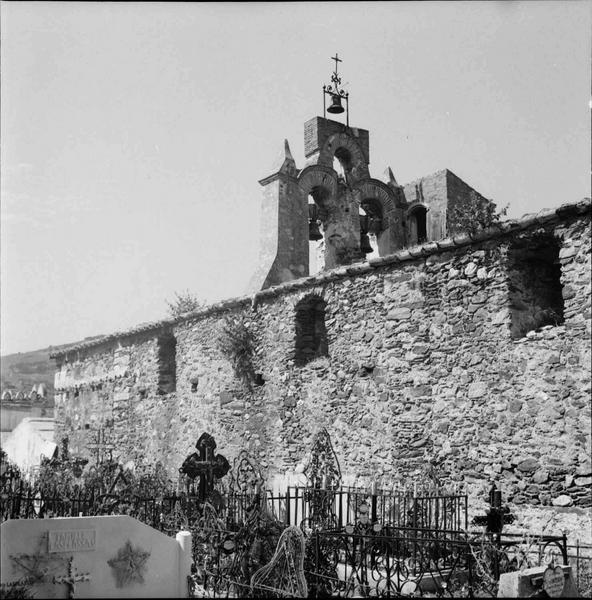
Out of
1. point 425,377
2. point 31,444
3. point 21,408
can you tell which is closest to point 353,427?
point 425,377

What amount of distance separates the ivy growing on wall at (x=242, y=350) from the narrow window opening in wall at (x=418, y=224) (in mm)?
6076

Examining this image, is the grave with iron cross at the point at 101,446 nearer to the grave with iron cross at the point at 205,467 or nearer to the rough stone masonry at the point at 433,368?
the rough stone masonry at the point at 433,368

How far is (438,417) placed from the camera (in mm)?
11039

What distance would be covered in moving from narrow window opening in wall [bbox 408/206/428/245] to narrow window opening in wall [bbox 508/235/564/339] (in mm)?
8612

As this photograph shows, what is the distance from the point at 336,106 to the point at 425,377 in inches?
304

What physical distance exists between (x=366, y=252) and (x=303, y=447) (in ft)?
20.1

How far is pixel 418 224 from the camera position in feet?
64.1

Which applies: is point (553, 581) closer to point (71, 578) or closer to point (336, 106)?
point (71, 578)

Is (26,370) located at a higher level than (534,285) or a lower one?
lower

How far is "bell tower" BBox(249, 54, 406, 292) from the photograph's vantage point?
1599cm

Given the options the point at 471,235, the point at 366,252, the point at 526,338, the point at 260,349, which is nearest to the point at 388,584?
the point at 526,338

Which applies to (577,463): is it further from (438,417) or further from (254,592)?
(254,592)

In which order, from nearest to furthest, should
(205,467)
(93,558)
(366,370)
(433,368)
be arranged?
(93,558)
(433,368)
(205,467)
(366,370)

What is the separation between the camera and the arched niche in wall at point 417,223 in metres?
19.2
